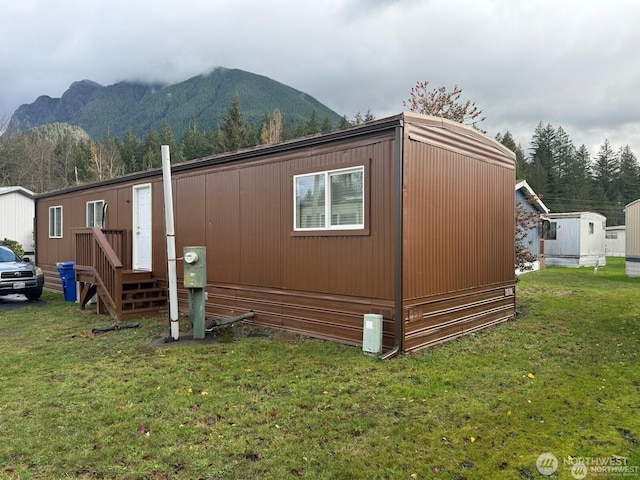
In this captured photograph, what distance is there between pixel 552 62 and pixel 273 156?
453 inches

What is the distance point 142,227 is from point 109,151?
34.7 m

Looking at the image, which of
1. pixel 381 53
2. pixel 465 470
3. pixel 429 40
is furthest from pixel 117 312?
pixel 381 53

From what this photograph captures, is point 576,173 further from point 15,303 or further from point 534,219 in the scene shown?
point 15,303

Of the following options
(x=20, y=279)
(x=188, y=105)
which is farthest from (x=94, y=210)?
(x=188, y=105)

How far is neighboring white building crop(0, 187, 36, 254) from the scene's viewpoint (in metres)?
20.8

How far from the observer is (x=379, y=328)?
5559 millimetres

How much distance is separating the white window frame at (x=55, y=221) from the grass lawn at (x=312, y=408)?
7333mm

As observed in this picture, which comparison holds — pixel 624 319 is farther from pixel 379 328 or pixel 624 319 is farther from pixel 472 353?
pixel 379 328

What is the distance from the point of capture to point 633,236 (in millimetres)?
14977

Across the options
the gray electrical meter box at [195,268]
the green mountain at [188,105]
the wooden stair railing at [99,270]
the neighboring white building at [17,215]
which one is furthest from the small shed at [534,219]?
the green mountain at [188,105]

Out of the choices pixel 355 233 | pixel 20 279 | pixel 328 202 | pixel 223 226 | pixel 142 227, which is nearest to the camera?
pixel 355 233

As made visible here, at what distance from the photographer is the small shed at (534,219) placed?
17594mm

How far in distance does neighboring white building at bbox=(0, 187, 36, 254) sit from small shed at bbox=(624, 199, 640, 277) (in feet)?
79.4

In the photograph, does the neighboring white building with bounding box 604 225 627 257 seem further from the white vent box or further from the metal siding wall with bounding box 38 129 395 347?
the white vent box
